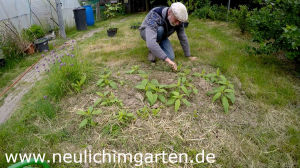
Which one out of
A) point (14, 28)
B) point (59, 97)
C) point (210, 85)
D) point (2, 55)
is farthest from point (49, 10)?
point (210, 85)

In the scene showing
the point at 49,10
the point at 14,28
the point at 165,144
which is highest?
the point at 49,10

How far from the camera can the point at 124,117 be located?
7.05 feet

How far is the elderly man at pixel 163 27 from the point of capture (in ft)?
9.26

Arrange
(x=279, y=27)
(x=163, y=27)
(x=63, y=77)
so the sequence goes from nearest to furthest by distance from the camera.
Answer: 1. (x=63, y=77)
2. (x=279, y=27)
3. (x=163, y=27)

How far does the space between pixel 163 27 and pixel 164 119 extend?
68.7 inches

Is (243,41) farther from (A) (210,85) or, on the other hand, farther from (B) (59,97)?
(B) (59,97)

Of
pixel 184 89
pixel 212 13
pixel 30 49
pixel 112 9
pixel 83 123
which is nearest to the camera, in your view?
pixel 83 123

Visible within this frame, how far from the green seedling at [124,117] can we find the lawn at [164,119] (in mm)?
11

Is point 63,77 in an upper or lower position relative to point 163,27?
lower

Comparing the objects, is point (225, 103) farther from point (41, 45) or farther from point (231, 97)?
point (41, 45)

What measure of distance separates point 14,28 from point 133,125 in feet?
15.7

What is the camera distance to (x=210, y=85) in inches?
109

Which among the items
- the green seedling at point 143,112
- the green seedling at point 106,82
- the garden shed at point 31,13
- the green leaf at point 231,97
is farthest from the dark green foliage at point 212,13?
the green seedling at point 143,112

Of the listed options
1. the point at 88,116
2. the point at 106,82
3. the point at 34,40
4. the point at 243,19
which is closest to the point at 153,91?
the point at 106,82
